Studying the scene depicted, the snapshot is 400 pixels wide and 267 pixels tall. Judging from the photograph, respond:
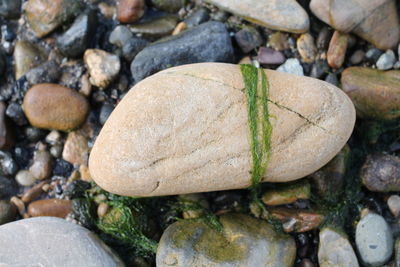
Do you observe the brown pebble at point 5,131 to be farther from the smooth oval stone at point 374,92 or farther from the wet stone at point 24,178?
the smooth oval stone at point 374,92

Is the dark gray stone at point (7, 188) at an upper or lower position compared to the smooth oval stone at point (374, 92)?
lower

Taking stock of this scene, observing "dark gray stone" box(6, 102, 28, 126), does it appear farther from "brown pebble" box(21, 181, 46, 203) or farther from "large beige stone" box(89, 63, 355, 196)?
"large beige stone" box(89, 63, 355, 196)


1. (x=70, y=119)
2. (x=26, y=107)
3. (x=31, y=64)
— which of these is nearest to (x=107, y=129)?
(x=70, y=119)

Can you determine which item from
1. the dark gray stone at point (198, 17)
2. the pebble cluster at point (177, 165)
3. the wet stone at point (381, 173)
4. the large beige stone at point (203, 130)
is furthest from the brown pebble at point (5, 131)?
the wet stone at point (381, 173)

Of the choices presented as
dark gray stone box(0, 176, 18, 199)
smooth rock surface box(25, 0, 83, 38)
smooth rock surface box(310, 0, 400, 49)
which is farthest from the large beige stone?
smooth rock surface box(25, 0, 83, 38)

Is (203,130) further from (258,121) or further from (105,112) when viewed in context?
(105,112)

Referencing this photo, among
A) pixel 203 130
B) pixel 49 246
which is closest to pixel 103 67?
pixel 203 130
